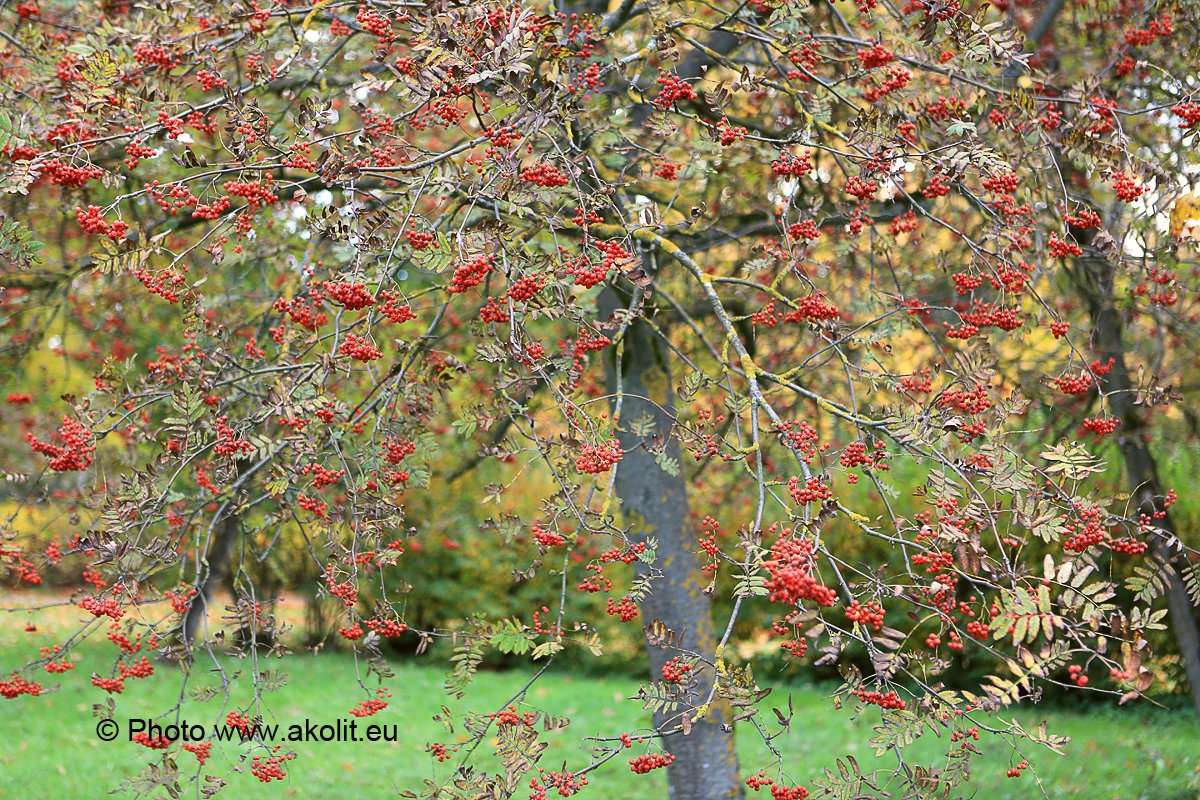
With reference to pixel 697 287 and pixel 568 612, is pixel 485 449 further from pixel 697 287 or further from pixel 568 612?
pixel 568 612

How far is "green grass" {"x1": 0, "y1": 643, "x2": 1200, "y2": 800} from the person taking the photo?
21.5 ft

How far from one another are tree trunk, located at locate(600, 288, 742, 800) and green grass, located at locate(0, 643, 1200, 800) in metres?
1.81

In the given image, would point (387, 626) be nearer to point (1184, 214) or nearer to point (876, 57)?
point (876, 57)

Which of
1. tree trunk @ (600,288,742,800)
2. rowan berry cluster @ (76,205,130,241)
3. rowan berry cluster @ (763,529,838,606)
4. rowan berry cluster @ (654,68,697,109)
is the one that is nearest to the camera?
rowan berry cluster @ (763,529,838,606)

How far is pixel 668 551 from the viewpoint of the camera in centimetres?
495

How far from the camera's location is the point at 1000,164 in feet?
9.21

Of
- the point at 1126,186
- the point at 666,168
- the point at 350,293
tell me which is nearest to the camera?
the point at 350,293

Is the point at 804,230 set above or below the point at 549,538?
above

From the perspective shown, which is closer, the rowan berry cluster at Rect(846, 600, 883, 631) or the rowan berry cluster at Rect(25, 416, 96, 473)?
the rowan berry cluster at Rect(846, 600, 883, 631)

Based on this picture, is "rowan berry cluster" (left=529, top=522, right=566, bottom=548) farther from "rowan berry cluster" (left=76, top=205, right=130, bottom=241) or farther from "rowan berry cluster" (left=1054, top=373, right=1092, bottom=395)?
"rowan berry cluster" (left=1054, top=373, right=1092, bottom=395)

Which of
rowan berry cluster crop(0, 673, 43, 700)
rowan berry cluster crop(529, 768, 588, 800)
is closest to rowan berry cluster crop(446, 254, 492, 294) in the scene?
rowan berry cluster crop(529, 768, 588, 800)

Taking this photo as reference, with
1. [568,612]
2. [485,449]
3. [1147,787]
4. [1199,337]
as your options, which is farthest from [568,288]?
[568,612]

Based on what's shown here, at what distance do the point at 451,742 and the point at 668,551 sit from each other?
461 cm

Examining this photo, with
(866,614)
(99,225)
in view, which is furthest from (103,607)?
(866,614)
